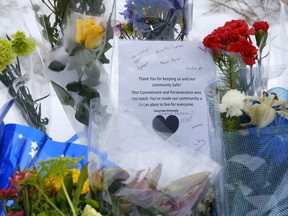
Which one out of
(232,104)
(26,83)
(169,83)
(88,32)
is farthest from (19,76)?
(232,104)

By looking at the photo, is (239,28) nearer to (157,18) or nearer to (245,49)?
(245,49)

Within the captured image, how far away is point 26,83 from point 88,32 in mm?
238

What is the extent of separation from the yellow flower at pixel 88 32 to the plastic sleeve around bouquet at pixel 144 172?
1.09 ft

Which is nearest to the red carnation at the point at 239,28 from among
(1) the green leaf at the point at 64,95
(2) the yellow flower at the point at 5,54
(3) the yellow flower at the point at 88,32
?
(3) the yellow flower at the point at 88,32

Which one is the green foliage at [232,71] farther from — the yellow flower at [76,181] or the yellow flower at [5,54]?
the yellow flower at [5,54]

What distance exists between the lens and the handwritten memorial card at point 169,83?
1403 mm

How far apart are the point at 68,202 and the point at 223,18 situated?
55.2 inches

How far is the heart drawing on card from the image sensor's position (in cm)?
139

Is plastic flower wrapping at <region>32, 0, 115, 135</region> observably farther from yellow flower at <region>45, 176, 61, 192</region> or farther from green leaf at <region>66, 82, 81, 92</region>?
yellow flower at <region>45, 176, 61, 192</region>

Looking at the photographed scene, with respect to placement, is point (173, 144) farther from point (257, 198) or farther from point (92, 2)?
point (92, 2)

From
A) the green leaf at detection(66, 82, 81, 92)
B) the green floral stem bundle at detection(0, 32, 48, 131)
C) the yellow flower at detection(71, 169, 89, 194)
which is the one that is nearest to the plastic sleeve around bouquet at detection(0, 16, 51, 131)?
the green floral stem bundle at detection(0, 32, 48, 131)

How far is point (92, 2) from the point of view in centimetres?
139

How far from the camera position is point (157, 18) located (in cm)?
150

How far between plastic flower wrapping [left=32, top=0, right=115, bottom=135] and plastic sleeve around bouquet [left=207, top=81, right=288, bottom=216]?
416 millimetres
